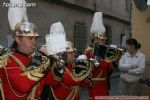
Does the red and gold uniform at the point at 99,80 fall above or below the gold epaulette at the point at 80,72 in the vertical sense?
below

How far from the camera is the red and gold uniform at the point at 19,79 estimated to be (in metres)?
4.06

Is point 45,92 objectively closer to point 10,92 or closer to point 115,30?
point 10,92

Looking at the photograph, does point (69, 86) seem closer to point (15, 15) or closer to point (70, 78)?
point (70, 78)

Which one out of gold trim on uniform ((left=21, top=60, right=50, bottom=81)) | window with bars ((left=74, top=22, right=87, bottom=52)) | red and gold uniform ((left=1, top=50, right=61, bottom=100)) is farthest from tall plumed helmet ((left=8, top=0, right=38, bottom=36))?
window with bars ((left=74, top=22, right=87, bottom=52))

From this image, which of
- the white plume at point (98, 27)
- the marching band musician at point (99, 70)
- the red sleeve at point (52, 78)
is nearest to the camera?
the red sleeve at point (52, 78)

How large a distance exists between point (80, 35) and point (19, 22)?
13.5 m

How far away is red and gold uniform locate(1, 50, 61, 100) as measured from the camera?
160 inches

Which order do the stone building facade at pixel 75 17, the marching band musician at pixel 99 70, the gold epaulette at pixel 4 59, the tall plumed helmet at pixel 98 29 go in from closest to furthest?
1. the gold epaulette at pixel 4 59
2. the marching band musician at pixel 99 70
3. the tall plumed helmet at pixel 98 29
4. the stone building facade at pixel 75 17

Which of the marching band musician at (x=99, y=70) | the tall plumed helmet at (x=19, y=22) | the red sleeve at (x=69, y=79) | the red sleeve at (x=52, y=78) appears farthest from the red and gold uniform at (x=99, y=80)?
the tall plumed helmet at (x=19, y=22)

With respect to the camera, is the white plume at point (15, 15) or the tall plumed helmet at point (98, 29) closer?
the white plume at point (15, 15)

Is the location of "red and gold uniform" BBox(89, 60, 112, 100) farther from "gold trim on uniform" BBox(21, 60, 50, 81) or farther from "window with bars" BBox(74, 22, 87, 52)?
"window with bars" BBox(74, 22, 87, 52)

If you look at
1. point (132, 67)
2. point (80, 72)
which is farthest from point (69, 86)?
point (132, 67)

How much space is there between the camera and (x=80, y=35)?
707 inches

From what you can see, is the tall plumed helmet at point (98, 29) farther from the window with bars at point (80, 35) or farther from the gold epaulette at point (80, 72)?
the window with bars at point (80, 35)
